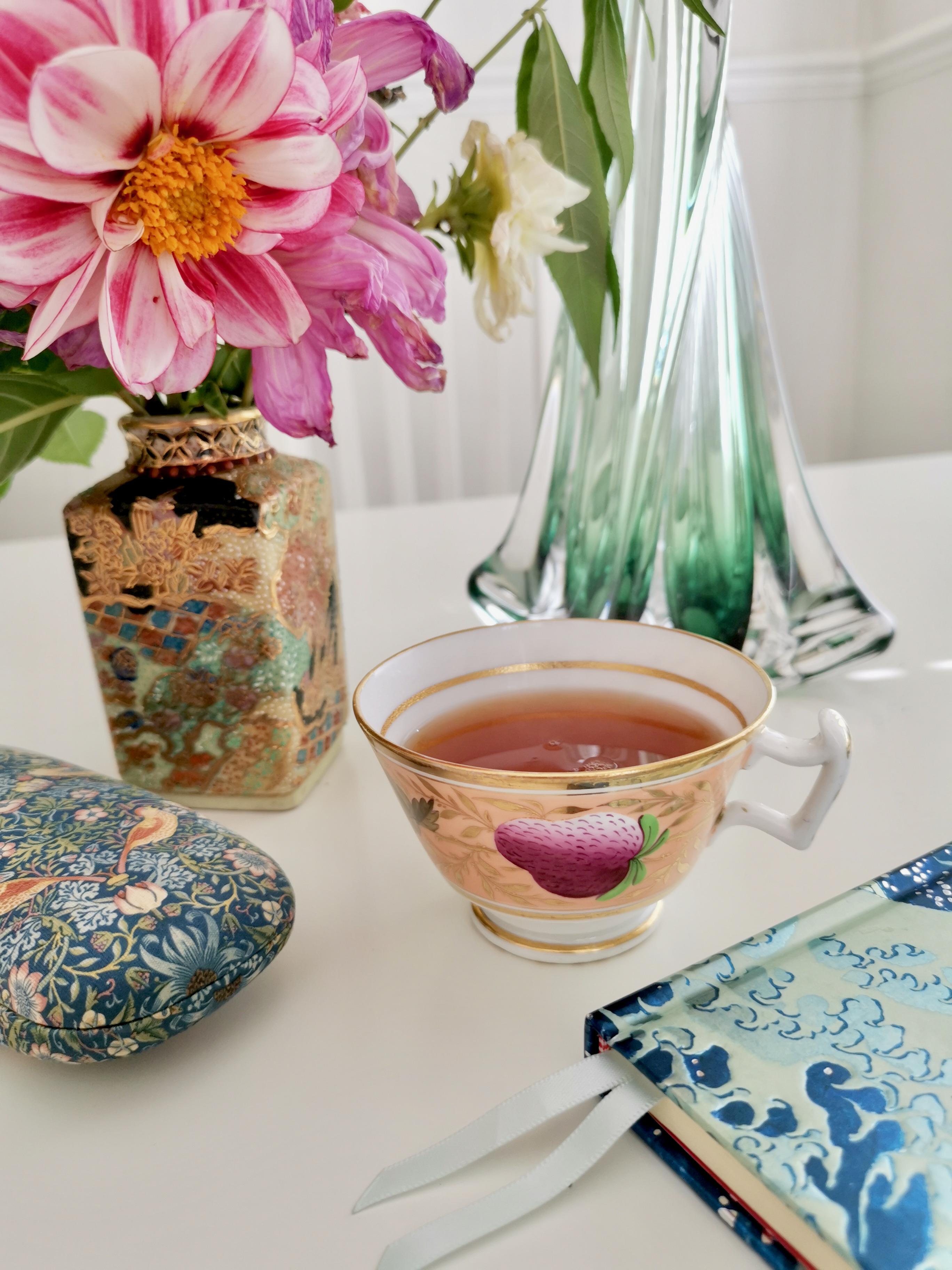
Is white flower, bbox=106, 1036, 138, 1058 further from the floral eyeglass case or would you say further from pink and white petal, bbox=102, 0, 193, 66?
pink and white petal, bbox=102, 0, 193, 66

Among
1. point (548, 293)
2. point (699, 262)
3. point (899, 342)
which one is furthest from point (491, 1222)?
point (899, 342)

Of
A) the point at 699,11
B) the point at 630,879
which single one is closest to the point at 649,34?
the point at 699,11

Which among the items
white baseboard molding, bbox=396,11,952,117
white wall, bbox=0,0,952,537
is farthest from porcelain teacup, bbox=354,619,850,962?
white baseboard molding, bbox=396,11,952,117

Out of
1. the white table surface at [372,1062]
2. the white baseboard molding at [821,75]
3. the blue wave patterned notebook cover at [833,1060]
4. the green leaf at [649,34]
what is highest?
the white baseboard molding at [821,75]

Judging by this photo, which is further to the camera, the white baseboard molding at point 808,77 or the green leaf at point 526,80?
the white baseboard molding at point 808,77

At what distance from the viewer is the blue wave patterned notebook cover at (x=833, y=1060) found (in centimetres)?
17

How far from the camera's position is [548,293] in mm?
1393

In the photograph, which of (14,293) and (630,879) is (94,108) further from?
(630,879)

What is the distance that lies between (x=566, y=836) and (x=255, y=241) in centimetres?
16

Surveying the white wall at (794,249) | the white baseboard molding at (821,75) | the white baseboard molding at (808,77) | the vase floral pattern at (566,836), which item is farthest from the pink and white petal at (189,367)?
the white baseboard molding at (821,75)

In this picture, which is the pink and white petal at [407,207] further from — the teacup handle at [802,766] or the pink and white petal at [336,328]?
the teacup handle at [802,766]

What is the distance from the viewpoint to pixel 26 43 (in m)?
0.20

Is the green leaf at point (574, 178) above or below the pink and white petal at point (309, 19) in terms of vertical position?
below

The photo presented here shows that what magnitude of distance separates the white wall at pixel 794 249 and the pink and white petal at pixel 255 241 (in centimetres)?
116
